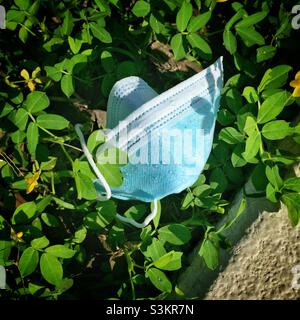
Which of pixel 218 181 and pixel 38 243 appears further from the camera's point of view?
pixel 218 181

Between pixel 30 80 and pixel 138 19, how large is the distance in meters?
0.56

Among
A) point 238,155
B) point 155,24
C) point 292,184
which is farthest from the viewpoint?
point 155,24

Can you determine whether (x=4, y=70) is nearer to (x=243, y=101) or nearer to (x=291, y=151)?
(x=243, y=101)

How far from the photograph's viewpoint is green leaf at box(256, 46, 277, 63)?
1.48 meters

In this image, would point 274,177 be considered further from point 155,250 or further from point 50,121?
point 50,121

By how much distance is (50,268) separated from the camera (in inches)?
48.3

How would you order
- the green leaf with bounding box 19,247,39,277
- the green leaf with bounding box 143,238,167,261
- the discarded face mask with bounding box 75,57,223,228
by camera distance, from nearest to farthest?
1. the discarded face mask with bounding box 75,57,223,228
2. the green leaf with bounding box 19,247,39,277
3. the green leaf with bounding box 143,238,167,261

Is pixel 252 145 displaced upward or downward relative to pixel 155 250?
upward

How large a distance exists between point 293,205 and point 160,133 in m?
0.50
